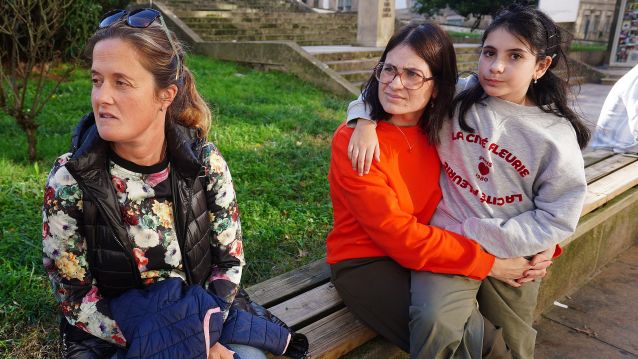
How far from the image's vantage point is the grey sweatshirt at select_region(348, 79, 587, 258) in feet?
6.55

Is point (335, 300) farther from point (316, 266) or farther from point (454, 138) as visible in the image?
point (454, 138)

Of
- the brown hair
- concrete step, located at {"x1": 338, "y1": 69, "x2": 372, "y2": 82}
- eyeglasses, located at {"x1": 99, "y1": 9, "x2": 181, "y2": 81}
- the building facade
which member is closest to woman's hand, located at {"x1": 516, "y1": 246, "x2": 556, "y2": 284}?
the brown hair

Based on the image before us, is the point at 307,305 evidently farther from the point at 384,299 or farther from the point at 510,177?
the point at 510,177

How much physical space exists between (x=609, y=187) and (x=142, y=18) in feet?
10.7

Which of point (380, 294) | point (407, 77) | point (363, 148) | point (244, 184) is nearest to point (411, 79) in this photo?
point (407, 77)

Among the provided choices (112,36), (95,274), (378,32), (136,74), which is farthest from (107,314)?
(378,32)

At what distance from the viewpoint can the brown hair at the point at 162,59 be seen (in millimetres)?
1557

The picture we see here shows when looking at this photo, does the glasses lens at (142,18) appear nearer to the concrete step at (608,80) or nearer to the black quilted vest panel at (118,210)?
the black quilted vest panel at (118,210)

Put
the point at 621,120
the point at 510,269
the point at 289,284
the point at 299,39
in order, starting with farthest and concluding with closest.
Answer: the point at 299,39 < the point at 621,120 < the point at 289,284 < the point at 510,269

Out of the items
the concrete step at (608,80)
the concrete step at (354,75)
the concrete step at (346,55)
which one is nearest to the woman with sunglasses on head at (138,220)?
the concrete step at (354,75)

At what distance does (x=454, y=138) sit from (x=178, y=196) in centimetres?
113

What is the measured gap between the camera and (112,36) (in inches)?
61.0

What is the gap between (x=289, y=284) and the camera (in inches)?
92.7

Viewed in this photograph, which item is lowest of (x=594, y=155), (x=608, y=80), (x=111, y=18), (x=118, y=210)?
(x=608, y=80)
